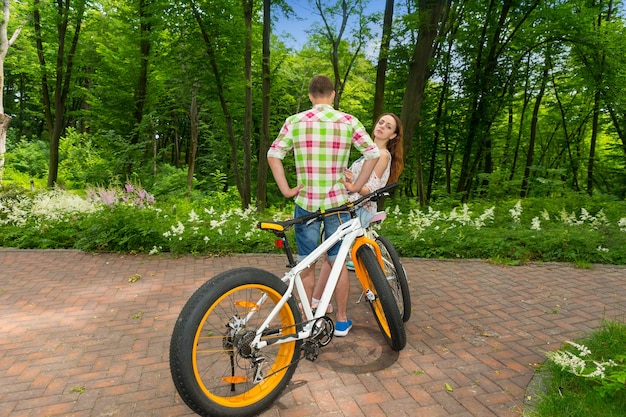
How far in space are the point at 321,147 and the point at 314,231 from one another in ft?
2.23

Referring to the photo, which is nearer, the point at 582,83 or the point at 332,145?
the point at 332,145

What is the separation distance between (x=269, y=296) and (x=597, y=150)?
1905 centimetres

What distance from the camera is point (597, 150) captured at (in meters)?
16.5

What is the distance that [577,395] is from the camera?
2.53 meters

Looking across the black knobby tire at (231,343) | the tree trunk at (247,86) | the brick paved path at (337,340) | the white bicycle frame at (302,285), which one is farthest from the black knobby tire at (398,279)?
the tree trunk at (247,86)

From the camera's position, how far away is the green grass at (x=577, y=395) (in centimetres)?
235

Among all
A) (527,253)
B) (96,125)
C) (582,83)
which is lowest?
(527,253)

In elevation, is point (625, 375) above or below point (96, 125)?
below

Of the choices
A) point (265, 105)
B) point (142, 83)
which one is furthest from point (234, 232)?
point (142, 83)

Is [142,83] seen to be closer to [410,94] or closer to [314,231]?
[410,94]

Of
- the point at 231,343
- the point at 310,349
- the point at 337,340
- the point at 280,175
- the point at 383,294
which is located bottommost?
the point at 337,340

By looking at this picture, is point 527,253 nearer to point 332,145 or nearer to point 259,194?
point 332,145

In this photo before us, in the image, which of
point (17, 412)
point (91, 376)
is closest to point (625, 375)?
point (91, 376)

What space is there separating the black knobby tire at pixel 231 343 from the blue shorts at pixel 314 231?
702 mm
